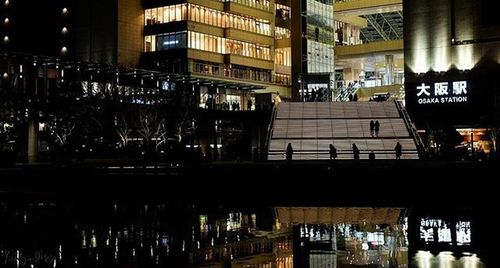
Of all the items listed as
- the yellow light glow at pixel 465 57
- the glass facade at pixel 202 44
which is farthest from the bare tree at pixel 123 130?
the yellow light glow at pixel 465 57

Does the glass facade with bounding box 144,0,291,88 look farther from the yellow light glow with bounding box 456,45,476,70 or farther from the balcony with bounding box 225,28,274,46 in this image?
the yellow light glow with bounding box 456,45,476,70

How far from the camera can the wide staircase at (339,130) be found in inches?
1870

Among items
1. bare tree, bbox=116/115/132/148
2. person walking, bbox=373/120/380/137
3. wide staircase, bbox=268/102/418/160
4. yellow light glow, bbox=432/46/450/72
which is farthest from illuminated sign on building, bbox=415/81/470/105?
bare tree, bbox=116/115/132/148

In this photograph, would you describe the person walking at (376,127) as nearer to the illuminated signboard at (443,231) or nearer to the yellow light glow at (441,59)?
the yellow light glow at (441,59)

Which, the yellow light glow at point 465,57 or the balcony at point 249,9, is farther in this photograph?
the balcony at point 249,9

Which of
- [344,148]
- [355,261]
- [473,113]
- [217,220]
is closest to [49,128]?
[344,148]

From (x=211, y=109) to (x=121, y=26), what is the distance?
84.7ft

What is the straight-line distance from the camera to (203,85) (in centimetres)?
8750

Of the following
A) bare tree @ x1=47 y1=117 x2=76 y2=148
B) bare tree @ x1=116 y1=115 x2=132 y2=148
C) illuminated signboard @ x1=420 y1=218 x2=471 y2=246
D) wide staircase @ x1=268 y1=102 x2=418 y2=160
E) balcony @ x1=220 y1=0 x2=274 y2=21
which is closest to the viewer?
illuminated signboard @ x1=420 y1=218 x2=471 y2=246

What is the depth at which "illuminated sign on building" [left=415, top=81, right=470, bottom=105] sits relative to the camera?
201ft

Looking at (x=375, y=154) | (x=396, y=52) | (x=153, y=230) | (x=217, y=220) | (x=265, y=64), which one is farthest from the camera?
(x=265, y=64)

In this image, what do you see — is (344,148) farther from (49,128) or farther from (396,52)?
(396,52)

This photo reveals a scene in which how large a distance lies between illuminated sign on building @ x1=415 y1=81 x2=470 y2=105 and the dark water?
39.6 m

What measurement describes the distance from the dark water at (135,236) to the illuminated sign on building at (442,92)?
39.6m
